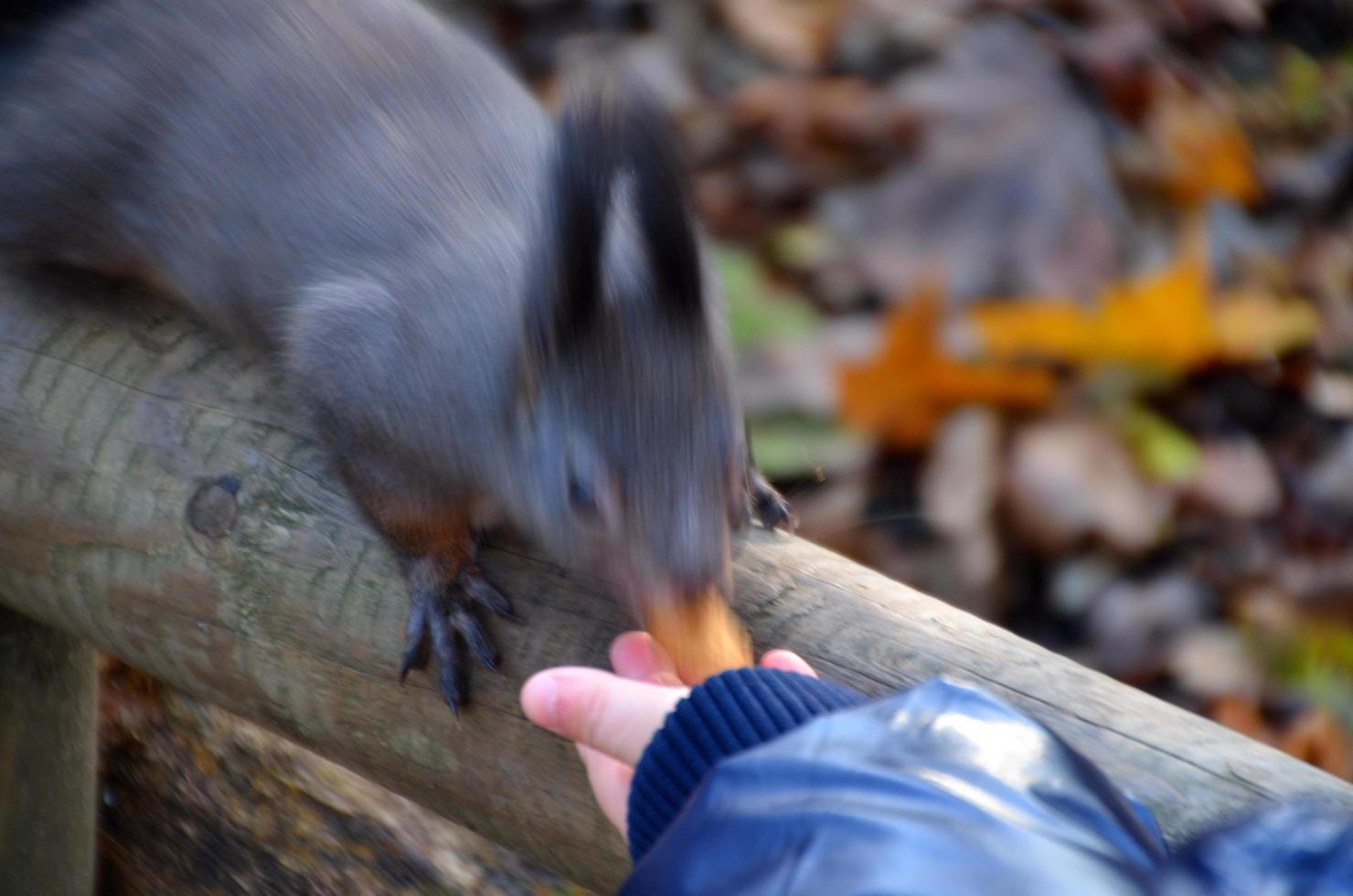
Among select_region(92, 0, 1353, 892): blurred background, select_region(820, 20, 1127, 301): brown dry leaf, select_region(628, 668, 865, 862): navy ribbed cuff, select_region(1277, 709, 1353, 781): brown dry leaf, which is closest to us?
select_region(628, 668, 865, 862): navy ribbed cuff

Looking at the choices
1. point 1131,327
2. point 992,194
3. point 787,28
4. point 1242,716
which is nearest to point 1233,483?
point 1131,327

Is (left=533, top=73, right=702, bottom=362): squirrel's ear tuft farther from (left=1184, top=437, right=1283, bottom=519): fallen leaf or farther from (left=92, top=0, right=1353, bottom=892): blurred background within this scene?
(left=1184, top=437, right=1283, bottom=519): fallen leaf

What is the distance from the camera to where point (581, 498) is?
113 centimetres

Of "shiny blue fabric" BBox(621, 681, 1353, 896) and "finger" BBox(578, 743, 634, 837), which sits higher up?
"shiny blue fabric" BBox(621, 681, 1353, 896)

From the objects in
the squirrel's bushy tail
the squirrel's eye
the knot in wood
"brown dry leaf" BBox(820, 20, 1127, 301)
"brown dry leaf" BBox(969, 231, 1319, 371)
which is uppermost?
the squirrel's bushy tail

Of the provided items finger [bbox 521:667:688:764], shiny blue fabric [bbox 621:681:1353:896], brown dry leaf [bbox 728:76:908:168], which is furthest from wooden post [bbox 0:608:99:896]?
brown dry leaf [bbox 728:76:908:168]

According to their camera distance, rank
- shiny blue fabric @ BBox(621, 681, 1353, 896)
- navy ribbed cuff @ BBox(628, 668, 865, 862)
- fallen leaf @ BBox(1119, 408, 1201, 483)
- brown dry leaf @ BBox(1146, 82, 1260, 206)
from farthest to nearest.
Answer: brown dry leaf @ BBox(1146, 82, 1260, 206)
fallen leaf @ BBox(1119, 408, 1201, 483)
navy ribbed cuff @ BBox(628, 668, 865, 862)
shiny blue fabric @ BBox(621, 681, 1353, 896)

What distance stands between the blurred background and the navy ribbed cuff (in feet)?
2.47

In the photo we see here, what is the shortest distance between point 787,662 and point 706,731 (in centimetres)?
12

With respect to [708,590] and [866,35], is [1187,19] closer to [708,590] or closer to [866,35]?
[866,35]

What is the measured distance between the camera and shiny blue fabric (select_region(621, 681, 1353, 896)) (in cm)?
66

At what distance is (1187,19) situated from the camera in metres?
2.40

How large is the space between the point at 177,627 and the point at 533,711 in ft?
1.23

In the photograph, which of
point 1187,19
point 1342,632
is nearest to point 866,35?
point 1187,19
